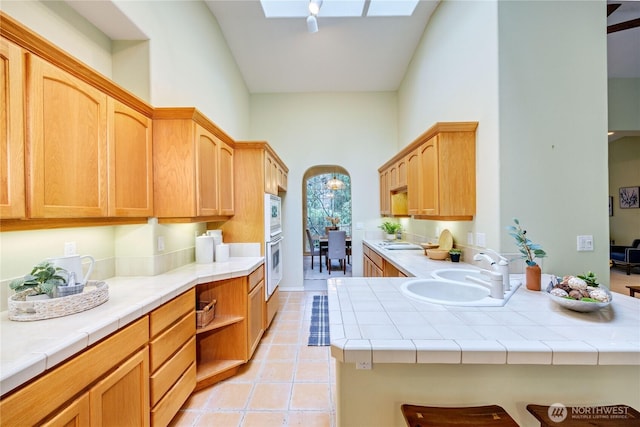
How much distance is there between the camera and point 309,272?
6.23 m

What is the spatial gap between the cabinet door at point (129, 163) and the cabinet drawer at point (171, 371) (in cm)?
97

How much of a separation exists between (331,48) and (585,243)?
Answer: 3.61m

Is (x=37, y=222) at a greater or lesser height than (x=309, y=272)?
greater

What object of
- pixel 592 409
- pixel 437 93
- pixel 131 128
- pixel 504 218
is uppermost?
pixel 437 93

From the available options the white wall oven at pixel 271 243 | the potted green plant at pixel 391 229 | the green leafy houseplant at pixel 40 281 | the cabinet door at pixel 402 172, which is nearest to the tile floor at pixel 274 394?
the white wall oven at pixel 271 243

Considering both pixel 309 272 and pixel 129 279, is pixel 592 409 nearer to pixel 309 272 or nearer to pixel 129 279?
pixel 129 279

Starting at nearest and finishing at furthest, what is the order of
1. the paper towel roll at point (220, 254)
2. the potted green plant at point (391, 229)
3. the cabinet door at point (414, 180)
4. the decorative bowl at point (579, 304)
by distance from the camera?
the decorative bowl at point (579, 304) → the paper towel roll at point (220, 254) → the cabinet door at point (414, 180) → the potted green plant at point (391, 229)

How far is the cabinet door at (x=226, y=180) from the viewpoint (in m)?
2.59

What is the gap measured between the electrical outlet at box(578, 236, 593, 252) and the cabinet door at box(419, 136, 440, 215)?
0.99 m

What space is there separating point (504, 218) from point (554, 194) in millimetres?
410

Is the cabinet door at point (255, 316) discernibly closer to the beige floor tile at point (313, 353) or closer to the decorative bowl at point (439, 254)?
the beige floor tile at point (313, 353)

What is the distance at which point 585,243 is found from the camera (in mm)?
1958

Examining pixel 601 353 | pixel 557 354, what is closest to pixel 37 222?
pixel 557 354

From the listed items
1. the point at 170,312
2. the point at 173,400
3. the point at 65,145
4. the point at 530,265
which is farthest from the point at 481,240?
the point at 65,145
